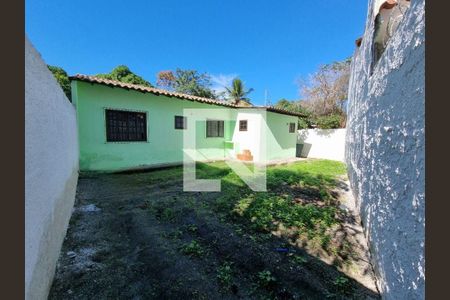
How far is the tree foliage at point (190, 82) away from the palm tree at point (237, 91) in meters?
3.68

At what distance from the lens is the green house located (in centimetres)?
780

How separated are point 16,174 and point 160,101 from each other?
8969 millimetres

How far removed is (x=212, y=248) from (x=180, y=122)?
331 inches

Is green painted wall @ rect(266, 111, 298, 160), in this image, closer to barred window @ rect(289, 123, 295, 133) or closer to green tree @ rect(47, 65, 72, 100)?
barred window @ rect(289, 123, 295, 133)

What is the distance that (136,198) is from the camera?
538cm

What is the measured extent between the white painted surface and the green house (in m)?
1.86

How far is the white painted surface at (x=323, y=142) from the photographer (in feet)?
44.5

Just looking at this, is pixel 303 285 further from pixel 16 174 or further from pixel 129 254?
pixel 16 174

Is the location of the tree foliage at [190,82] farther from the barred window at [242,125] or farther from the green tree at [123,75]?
the barred window at [242,125]

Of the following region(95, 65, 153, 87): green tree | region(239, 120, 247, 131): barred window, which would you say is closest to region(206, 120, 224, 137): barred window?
region(239, 120, 247, 131): barred window

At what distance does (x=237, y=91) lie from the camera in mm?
25609

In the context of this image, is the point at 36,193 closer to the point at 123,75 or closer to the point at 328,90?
the point at 328,90

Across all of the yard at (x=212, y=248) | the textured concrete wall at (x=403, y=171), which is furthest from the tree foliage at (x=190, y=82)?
the textured concrete wall at (x=403, y=171)

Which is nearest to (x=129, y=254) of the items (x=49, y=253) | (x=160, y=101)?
(x=49, y=253)
